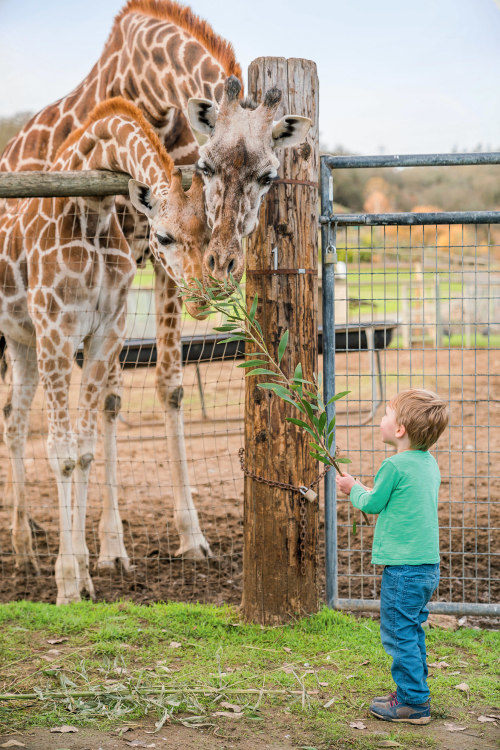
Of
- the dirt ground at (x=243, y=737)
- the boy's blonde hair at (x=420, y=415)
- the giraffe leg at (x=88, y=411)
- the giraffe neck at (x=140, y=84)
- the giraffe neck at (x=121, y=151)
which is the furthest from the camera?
the giraffe neck at (x=140, y=84)

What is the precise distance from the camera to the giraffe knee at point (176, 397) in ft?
18.6

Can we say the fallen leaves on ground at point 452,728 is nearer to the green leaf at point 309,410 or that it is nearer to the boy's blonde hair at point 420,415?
the boy's blonde hair at point 420,415

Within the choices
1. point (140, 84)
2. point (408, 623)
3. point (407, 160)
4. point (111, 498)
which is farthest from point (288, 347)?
point (140, 84)

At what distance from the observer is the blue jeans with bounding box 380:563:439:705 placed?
301 centimetres

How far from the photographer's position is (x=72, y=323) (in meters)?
4.84

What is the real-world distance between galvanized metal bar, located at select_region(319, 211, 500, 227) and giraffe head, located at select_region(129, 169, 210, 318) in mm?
660

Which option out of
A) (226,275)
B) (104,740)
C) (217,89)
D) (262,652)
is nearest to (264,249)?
(226,275)

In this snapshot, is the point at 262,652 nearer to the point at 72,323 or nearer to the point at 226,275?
the point at 226,275

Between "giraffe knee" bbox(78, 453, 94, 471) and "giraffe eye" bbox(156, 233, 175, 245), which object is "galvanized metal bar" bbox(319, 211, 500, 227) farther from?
"giraffe knee" bbox(78, 453, 94, 471)

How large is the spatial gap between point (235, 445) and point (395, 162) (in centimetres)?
532

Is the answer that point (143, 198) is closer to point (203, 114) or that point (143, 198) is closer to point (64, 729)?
point (203, 114)

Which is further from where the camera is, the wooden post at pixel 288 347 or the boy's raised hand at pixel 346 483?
the wooden post at pixel 288 347

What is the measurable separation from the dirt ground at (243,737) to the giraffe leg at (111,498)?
7.25ft

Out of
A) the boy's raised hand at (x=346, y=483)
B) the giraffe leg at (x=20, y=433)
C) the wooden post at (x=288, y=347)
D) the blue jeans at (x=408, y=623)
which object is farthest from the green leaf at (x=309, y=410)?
the giraffe leg at (x=20, y=433)
